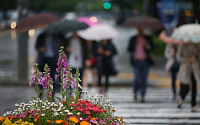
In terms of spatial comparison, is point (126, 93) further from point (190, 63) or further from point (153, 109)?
point (190, 63)

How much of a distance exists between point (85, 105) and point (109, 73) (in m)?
5.85

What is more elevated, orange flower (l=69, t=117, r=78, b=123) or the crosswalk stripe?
orange flower (l=69, t=117, r=78, b=123)

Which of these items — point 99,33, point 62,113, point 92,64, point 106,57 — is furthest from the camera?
point 92,64

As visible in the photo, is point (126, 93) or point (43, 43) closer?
point (43, 43)

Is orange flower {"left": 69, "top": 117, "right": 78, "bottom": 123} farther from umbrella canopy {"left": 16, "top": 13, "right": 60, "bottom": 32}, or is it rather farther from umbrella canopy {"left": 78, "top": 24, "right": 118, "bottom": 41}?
umbrella canopy {"left": 78, "top": 24, "right": 118, "bottom": 41}

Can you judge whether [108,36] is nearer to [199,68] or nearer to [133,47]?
[133,47]

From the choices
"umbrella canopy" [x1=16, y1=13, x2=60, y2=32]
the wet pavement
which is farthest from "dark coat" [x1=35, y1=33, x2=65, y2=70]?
the wet pavement

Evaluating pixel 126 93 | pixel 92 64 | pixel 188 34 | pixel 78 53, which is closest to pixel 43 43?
pixel 78 53

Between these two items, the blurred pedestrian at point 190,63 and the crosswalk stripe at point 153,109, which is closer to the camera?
the crosswalk stripe at point 153,109

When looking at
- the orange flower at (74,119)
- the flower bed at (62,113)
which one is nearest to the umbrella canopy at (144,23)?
the flower bed at (62,113)

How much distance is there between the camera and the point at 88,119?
14.5ft

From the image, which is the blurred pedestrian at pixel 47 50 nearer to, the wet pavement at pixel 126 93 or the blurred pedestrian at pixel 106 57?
the wet pavement at pixel 126 93

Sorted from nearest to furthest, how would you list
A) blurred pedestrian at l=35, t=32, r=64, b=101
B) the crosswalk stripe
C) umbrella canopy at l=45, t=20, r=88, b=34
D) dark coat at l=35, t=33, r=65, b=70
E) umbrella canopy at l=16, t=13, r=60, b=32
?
1. the crosswalk stripe
2. umbrella canopy at l=45, t=20, r=88, b=34
3. dark coat at l=35, t=33, r=65, b=70
4. blurred pedestrian at l=35, t=32, r=64, b=101
5. umbrella canopy at l=16, t=13, r=60, b=32

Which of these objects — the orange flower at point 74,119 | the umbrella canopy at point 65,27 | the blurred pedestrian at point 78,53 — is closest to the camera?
the orange flower at point 74,119
